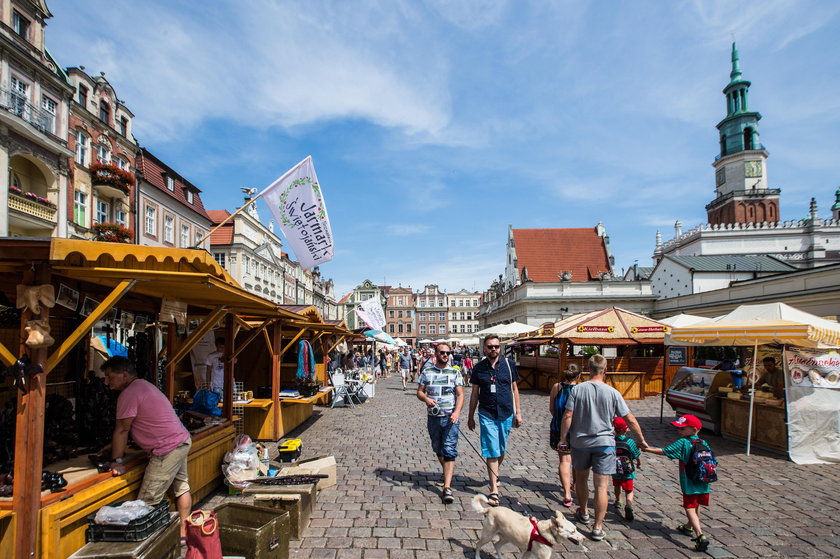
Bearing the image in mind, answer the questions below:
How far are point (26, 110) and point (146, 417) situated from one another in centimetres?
1869

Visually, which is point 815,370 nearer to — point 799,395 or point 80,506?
point 799,395

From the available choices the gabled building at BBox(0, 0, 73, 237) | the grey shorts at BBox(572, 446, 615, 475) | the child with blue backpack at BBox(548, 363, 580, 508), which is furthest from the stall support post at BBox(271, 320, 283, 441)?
the gabled building at BBox(0, 0, 73, 237)

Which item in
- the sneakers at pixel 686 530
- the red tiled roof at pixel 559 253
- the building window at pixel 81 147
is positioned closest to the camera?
the sneakers at pixel 686 530

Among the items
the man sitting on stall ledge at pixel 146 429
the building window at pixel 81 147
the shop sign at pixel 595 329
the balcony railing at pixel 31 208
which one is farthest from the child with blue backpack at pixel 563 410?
the building window at pixel 81 147

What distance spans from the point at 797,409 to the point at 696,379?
243 cm

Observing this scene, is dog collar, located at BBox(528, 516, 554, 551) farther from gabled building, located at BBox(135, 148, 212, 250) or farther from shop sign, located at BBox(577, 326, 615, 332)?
gabled building, located at BBox(135, 148, 212, 250)

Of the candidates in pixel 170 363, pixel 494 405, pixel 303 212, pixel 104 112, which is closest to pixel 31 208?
pixel 104 112

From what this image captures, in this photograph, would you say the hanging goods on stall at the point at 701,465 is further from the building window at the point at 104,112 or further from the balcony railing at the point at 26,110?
the building window at the point at 104,112

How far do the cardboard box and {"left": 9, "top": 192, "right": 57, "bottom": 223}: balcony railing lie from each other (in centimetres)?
1641

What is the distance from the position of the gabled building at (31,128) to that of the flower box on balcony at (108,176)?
1503mm

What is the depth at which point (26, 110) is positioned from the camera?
56.9ft

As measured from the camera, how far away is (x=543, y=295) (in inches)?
1905

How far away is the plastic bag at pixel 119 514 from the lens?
11.7ft

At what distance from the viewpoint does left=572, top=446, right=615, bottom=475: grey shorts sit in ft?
15.4
